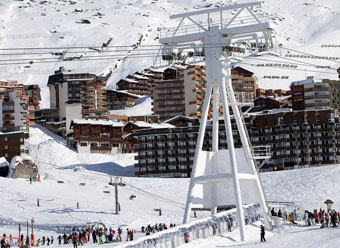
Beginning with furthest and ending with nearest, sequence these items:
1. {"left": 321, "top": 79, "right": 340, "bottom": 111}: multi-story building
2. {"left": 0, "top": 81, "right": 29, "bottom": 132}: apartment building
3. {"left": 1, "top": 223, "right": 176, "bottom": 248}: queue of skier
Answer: {"left": 321, "top": 79, "right": 340, "bottom": 111}: multi-story building < {"left": 0, "top": 81, "right": 29, "bottom": 132}: apartment building < {"left": 1, "top": 223, "right": 176, "bottom": 248}: queue of skier

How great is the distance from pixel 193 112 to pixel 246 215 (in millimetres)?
113545

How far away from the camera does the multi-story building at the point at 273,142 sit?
117062 mm

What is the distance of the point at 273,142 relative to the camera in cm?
12031

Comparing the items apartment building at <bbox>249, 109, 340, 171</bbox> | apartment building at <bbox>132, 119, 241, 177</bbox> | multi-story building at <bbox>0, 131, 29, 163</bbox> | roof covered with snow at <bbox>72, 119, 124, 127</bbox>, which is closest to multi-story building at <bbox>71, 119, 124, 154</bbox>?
roof covered with snow at <bbox>72, 119, 124, 127</bbox>

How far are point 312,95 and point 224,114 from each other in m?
112

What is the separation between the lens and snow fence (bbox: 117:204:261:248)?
3765 centimetres

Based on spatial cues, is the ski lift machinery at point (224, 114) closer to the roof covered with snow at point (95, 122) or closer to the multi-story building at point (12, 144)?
the multi-story building at point (12, 144)

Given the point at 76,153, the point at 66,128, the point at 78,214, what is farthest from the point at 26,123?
the point at 78,214

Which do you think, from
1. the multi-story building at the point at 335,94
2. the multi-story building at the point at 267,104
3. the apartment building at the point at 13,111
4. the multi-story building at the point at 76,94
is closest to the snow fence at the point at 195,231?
the apartment building at the point at 13,111

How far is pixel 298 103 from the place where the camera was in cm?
15662

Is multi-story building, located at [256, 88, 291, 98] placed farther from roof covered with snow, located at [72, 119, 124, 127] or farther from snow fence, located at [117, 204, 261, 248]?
snow fence, located at [117, 204, 261, 248]

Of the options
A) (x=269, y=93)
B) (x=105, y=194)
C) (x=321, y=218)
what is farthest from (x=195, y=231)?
(x=269, y=93)

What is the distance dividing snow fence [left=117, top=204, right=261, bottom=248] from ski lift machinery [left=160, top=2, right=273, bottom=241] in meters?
1.40

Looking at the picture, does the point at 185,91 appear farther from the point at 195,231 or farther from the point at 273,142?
the point at 195,231
